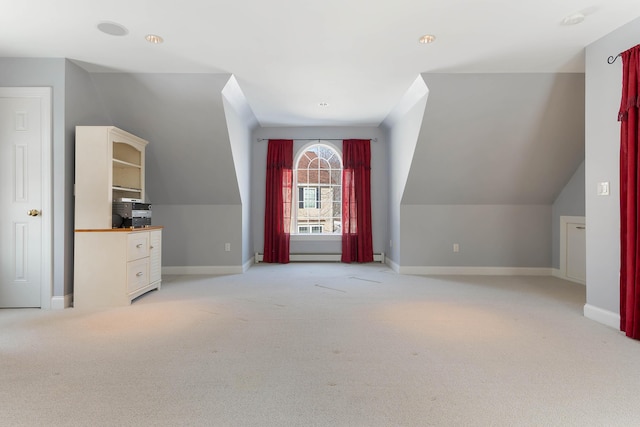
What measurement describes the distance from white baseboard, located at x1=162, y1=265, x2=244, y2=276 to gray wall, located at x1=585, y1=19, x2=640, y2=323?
4.25 meters

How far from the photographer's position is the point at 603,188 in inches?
112

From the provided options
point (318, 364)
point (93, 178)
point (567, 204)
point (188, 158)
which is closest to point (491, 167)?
point (567, 204)

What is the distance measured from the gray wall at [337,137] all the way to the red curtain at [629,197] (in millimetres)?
3542

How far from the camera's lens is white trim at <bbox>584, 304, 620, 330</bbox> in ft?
9.04

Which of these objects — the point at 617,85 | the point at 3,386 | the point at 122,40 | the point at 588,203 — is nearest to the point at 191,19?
the point at 122,40

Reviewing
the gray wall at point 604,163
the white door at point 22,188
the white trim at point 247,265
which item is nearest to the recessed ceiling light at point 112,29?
the white door at point 22,188

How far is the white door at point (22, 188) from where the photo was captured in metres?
3.21

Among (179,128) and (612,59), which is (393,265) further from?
(179,128)

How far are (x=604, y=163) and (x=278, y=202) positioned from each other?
4402 mm

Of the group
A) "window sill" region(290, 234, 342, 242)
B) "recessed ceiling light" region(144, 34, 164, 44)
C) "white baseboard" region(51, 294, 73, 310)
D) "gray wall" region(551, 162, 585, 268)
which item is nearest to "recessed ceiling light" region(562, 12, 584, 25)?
"gray wall" region(551, 162, 585, 268)

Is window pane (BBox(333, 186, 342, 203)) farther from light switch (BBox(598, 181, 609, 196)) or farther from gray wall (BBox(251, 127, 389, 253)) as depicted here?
light switch (BBox(598, 181, 609, 196))

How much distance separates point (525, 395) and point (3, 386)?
281 centimetres

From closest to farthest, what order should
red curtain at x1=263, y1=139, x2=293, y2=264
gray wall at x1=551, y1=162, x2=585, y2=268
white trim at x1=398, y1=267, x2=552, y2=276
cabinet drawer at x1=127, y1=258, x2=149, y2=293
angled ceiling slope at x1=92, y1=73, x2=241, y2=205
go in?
cabinet drawer at x1=127, y1=258, x2=149, y2=293 → angled ceiling slope at x1=92, y1=73, x2=241, y2=205 → gray wall at x1=551, y1=162, x2=585, y2=268 → white trim at x1=398, y1=267, x2=552, y2=276 → red curtain at x1=263, y1=139, x2=293, y2=264

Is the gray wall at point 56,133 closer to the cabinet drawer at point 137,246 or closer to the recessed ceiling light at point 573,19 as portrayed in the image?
the cabinet drawer at point 137,246
